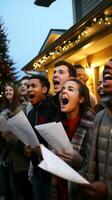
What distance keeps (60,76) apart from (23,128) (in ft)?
3.09

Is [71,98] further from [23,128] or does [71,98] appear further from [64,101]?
[23,128]

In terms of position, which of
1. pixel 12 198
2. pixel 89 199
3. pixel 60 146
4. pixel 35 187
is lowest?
pixel 12 198

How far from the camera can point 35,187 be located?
4441 mm

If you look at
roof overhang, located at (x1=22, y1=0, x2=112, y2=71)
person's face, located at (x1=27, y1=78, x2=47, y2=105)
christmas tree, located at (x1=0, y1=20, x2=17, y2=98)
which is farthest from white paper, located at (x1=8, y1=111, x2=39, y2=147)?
christmas tree, located at (x1=0, y1=20, x2=17, y2=98)

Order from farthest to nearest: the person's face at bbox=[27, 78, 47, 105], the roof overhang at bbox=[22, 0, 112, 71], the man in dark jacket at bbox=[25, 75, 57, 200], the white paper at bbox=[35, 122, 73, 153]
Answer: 1. the roof overhang at bbox=[22, 0, 112, 71]
2. the person's face at bbox=[27, 78, 47, 105]
3. the man in dark jacket at bbox=[25, 75, 57, 200]
4. the white paper at bbox=[35, 122, 73, 153]

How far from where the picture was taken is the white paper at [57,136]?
10.0 ft

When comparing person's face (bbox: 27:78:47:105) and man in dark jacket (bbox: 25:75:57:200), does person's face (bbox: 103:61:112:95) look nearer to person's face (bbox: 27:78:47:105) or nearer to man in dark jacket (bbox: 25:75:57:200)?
man in dark jacket (bbox: 25:75:57:200)

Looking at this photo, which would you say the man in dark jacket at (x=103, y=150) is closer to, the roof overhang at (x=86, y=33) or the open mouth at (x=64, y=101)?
the open mouth at (x=64, y=101)

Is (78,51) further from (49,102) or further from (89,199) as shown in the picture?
(89,199)

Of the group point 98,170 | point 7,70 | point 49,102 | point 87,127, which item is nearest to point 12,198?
point 49,102

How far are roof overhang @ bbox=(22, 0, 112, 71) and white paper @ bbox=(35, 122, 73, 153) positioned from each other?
4171mm

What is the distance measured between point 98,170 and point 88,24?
18.5ft

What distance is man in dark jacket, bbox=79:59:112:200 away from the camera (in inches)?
101

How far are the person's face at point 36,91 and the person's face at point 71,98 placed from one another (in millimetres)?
1124
